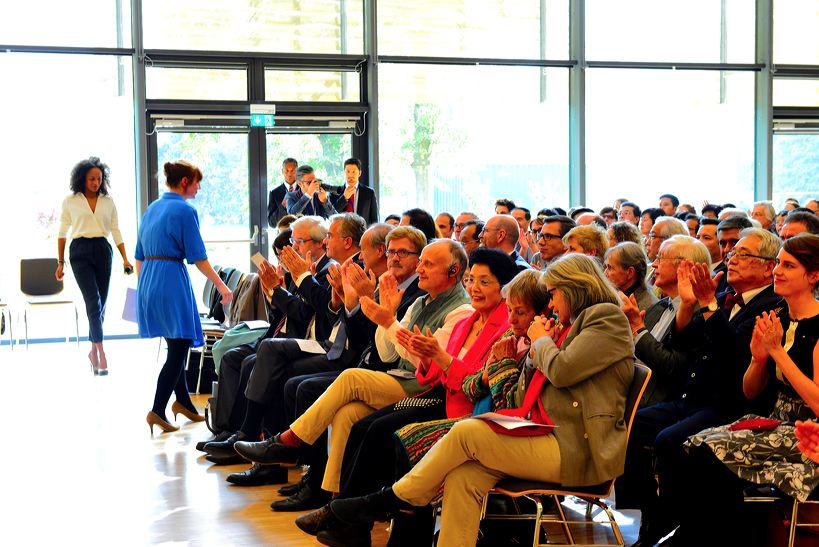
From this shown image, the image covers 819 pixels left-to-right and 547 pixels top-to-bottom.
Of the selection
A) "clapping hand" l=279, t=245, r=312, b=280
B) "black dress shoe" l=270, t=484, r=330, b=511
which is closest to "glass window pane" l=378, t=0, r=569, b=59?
"clapping hand" l=279, t=245, r=312, b=280

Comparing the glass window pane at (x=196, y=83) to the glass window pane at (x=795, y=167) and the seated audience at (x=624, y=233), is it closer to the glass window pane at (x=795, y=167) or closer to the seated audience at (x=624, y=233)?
the seated audience at (x=624, y=233)

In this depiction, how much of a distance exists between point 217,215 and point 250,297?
14.4 feet

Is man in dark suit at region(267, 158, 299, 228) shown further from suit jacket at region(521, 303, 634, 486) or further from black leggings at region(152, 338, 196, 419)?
suit jacket at region(521, 303, 634, 486)

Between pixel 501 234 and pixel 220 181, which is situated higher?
pixel 220 181

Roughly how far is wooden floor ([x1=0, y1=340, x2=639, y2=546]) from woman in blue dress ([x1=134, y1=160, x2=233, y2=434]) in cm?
46

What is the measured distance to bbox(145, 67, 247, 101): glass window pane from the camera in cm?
1127

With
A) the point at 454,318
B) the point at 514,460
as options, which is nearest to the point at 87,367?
the point at 454,318

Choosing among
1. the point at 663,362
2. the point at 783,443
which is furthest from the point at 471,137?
the point at 783,443

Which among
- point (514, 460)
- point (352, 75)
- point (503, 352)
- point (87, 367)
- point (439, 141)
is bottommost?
point (87, 367)

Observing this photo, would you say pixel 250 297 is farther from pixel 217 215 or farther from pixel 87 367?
pixel 217 215

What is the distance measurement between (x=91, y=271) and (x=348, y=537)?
5.65 meters

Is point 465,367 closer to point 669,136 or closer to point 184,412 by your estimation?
point 184,412

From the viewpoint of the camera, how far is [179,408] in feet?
22.7

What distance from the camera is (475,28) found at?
1233 cm
